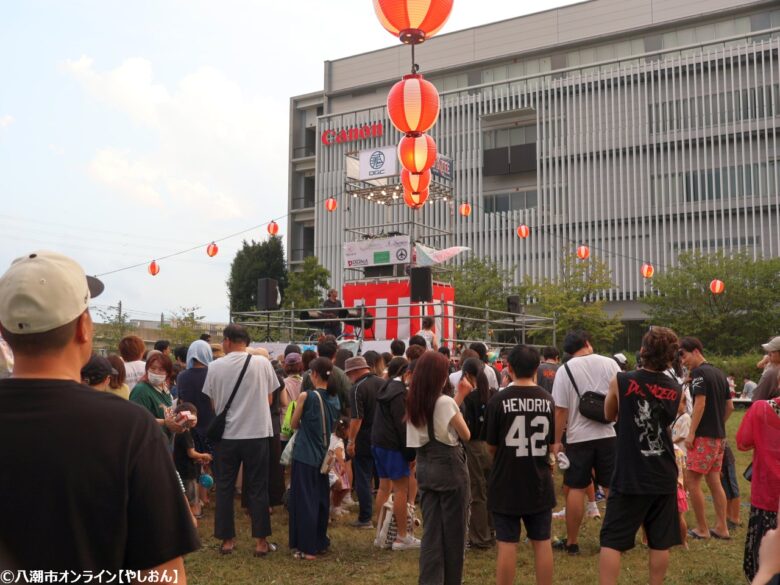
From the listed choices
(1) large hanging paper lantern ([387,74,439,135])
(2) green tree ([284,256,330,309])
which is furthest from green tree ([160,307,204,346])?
(1) large hanging paper lantern ([387,74,439,135])

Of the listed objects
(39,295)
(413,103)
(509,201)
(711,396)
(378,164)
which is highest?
(509,201)

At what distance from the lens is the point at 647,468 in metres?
4.43

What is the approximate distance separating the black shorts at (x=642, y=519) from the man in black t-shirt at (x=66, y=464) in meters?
3.45

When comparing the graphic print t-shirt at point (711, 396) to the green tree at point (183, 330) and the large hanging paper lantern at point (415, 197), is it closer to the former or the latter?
the large hanging paper lantern at point (415, 197)

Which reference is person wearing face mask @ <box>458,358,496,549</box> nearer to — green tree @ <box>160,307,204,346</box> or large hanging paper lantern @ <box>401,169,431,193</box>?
large hanging paper lantern @ <box>401,169,431,193</box>

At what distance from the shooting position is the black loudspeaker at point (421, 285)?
12.9m

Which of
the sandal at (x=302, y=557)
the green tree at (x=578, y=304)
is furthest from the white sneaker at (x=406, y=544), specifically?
the green tree at (x=578, y=304)

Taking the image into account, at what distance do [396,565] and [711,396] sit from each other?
10.9 ft

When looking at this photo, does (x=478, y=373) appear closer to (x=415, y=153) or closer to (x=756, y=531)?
(x=756, y=531)

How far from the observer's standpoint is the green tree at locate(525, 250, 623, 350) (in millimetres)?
32188

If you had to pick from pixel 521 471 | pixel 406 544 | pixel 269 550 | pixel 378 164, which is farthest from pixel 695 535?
pixel 378 164

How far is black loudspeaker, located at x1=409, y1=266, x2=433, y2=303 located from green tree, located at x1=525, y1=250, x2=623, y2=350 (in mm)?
18901

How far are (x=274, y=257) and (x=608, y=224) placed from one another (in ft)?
77.3

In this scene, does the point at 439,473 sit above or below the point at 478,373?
below
